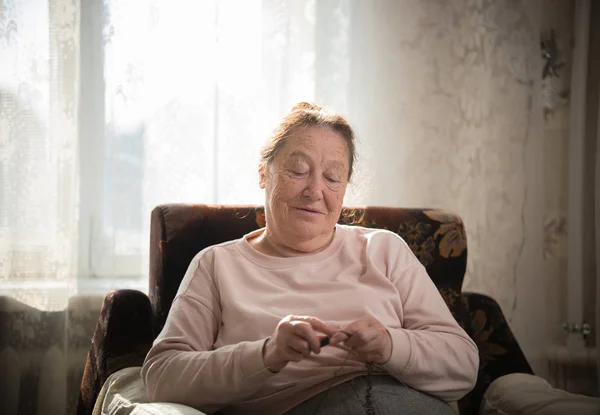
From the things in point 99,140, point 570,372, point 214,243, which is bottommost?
point 570,372

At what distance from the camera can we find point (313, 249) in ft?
4.80

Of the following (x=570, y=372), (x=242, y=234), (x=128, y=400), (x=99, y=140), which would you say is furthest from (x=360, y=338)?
(x=570, y=372)

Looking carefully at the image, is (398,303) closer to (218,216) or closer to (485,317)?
(485,317)

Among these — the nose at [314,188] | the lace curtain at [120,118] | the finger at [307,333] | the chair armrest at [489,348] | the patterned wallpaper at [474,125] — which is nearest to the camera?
the finger at [307,333]

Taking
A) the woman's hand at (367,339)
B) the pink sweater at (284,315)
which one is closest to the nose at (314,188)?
the pink sweater at (284,315)

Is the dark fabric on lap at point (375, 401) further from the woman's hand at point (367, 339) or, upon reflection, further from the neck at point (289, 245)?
the neck at point (289, 245)

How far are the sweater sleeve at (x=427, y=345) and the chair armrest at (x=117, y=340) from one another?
0.63 meters

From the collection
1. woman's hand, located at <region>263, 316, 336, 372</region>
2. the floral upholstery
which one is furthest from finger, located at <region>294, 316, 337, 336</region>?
the floral upholstery

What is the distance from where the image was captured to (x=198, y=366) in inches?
48.3

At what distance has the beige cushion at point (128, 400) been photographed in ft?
3.70

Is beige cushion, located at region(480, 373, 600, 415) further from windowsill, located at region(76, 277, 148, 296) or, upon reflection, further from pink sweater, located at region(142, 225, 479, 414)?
windowsill, located at region(76, 277, 148, 296)

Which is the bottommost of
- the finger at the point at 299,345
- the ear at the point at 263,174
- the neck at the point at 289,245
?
the finger at the point at 299,345

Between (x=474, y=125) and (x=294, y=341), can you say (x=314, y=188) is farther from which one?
(x=474, y=125)

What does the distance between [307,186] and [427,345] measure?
43 centimetres
